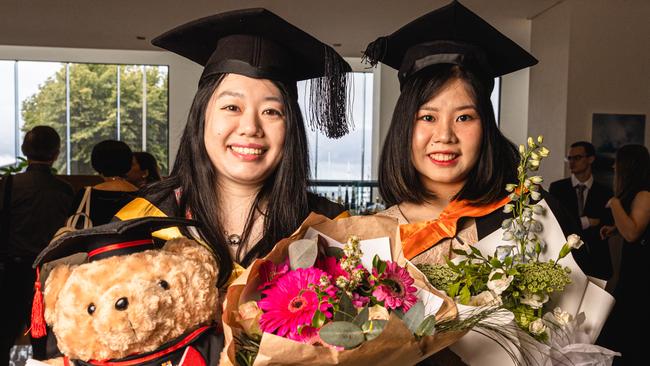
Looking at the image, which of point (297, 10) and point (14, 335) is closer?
point (14, 335)

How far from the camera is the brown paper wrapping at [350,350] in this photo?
92cm

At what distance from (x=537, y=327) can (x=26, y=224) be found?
3427 millimetres

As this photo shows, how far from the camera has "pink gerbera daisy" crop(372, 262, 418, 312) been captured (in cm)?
105

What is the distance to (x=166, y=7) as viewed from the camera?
6.80 m

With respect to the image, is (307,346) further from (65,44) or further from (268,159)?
(65,44)

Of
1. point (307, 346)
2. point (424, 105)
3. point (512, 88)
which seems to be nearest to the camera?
point (307, 346)

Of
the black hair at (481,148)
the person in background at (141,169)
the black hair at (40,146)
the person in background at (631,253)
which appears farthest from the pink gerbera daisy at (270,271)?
the person in background at (141,169)

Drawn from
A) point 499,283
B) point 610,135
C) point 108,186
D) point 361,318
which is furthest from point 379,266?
point 610,135

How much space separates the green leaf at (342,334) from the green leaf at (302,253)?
0.16 metres

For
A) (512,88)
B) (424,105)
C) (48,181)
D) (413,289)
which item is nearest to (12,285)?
(48,181)

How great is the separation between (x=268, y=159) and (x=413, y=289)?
1.93ft

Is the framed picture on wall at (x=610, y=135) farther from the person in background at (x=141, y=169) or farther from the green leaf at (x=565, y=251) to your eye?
the green leaf at (x=565, y=251)

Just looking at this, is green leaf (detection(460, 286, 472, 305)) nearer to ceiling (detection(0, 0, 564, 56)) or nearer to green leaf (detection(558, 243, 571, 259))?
green leaf (detection(558, 243, 571, 259))

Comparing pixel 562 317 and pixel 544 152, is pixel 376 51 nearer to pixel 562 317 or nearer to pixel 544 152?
pixel 544 152
